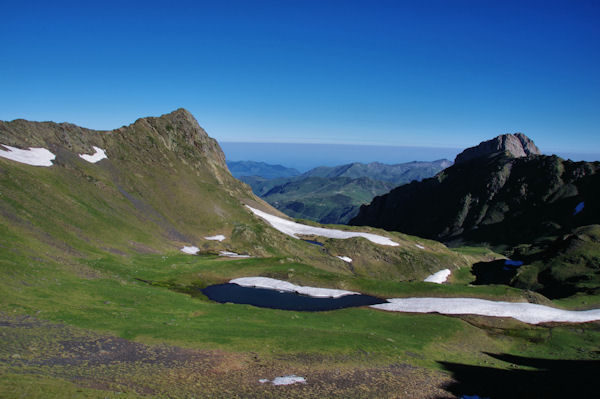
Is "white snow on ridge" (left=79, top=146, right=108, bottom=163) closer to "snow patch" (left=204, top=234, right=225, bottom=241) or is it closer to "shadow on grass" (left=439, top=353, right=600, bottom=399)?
"snow patch" (left=204, top=234, right=225, bottom=241)

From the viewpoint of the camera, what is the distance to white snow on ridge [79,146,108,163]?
107375mm

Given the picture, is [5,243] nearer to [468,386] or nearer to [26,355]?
[26,355]

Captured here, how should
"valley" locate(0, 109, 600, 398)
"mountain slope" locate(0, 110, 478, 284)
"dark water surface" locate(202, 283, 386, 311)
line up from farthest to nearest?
"mountain slope" locate(0, 110, 478, 284), "dark water surface" locate(202, 283, 386, 311), "valley" locate(0, 109, 600, 398)

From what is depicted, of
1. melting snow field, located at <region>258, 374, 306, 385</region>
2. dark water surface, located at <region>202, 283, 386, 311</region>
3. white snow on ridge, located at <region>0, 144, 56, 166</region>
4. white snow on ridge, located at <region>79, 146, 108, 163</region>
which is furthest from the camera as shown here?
white snow on ridge, located at <region>79, 146, 108, 163</region>

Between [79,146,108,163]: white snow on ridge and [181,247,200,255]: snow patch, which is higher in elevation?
[79,146,108,163]: white snow on ridge

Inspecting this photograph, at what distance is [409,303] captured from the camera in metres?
62.4

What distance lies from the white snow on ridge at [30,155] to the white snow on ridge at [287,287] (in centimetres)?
6070

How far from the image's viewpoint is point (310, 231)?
495 ft

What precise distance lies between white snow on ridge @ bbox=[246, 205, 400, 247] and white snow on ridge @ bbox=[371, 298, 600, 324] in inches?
3175

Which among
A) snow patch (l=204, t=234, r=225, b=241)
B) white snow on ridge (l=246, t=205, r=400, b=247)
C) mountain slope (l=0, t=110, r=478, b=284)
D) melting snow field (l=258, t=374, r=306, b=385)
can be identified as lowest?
white snow on ridge (l=246, t=205, r=400, b=247)

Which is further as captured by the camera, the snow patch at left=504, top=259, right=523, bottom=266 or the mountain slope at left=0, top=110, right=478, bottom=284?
the snow patch at left=504, top=259, right=523, bottom=266

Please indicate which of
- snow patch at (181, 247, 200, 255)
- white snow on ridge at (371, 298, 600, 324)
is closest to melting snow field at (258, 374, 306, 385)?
white snow on ridge at (371, 298, 600, 324)

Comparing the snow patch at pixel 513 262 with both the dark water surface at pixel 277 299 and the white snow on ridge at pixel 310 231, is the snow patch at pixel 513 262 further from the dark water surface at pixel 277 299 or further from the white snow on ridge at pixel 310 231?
the dark water surface at pixel 277 299

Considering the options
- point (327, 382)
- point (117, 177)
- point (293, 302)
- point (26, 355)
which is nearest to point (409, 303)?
point (293, 302)
